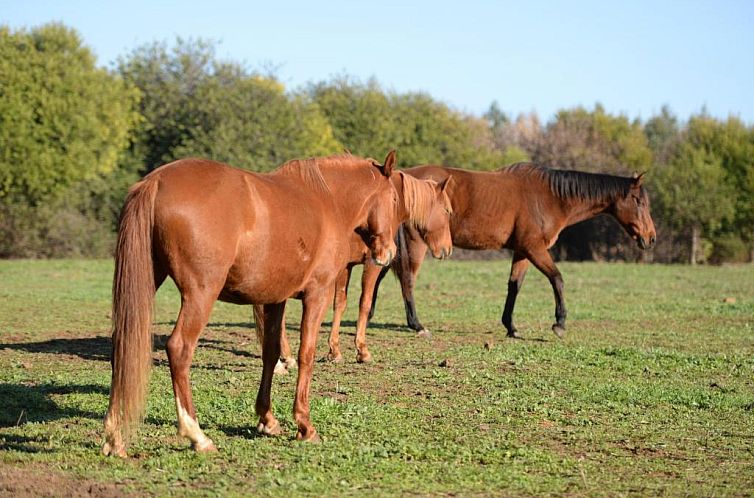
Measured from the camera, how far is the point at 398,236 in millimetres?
12250

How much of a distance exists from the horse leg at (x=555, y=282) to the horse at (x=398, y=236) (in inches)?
92.5

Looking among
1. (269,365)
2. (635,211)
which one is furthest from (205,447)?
(635,211)

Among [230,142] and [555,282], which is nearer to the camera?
[555,282]

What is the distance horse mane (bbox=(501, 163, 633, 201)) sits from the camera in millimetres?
13736

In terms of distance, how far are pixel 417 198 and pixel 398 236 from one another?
4.24 metres

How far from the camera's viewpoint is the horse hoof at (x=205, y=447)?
20.3ft

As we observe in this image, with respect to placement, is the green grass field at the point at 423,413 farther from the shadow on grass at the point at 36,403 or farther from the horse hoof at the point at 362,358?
the horse hoof at the point at 362,358

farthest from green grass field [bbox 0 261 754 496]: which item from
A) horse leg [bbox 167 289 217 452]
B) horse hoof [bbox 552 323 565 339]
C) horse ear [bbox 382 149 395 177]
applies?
horse ear [bbox 382 149 395 177]

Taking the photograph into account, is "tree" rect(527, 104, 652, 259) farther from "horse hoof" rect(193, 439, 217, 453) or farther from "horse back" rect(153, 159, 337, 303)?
"horse hoof" rect(193, 439, 217, 453)

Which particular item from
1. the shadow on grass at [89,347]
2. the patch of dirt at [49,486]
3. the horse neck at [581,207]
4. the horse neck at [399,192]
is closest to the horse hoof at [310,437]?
the patch of dirt at [49,486]

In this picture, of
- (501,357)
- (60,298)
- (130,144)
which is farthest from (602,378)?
Result: (130,144)

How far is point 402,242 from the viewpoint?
12.3 m

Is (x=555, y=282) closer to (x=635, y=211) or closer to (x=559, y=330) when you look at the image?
(x=559, y=330)

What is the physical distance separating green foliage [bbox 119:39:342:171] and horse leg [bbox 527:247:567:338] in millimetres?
20682
